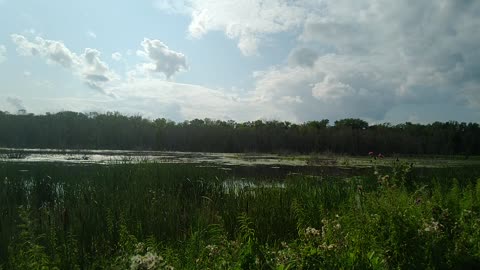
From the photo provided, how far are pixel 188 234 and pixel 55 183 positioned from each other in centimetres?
592

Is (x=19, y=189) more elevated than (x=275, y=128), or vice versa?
(x=275, y=128)

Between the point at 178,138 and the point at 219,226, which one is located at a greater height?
the point at 178,138

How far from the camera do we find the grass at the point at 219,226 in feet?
13.9

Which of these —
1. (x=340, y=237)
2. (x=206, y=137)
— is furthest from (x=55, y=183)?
(x=206, y=137)

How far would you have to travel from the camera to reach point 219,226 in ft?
22.0

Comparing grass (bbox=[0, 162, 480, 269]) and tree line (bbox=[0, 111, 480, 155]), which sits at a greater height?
tree line (bbox=[0, 111, 480, 155])

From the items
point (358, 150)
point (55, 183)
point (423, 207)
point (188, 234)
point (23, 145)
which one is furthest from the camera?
point (358, 150)

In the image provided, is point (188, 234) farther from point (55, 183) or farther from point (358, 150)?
point (358, 150)

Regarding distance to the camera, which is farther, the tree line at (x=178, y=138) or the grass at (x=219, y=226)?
the tree line at (x=178, y=138)

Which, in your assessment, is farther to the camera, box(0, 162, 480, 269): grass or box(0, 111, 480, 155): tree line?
box(0, 111, 480, 155): tree line

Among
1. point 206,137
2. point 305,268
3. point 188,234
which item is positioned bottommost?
point 188,234

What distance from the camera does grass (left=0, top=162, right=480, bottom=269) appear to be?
13.9 feet

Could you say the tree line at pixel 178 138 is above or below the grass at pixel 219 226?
above

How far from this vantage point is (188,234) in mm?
7312
